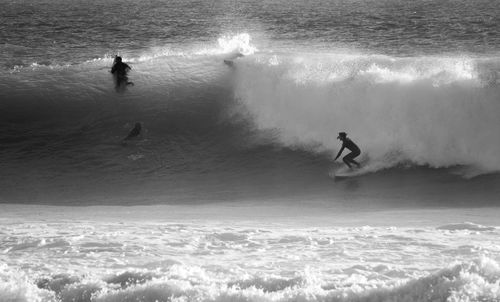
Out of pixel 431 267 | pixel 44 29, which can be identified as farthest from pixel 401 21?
pixel 431 267

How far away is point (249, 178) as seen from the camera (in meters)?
17.5

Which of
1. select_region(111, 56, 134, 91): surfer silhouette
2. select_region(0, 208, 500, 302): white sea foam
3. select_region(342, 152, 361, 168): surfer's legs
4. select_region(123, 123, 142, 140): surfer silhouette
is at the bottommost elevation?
select_region(0, 208, 500, 302): white sea foam

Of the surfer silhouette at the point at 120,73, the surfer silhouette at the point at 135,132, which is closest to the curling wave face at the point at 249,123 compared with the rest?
the surfer silhouette at the point at 135,132

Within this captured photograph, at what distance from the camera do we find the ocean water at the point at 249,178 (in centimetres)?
942

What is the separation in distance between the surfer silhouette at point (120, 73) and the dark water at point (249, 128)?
0.27 meters

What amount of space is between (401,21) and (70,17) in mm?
18585

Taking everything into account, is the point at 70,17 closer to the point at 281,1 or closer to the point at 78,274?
the point at 281,1

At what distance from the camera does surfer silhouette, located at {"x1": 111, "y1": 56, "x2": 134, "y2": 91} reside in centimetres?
2319

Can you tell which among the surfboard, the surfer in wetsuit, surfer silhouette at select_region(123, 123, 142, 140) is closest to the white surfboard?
the surfboard

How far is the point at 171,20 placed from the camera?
151ft

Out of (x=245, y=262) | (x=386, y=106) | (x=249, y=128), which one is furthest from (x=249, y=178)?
→ (x=245, y=262)

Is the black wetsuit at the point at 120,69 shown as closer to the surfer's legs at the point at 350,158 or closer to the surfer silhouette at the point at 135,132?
the surfer silhouette at the point at 135,132

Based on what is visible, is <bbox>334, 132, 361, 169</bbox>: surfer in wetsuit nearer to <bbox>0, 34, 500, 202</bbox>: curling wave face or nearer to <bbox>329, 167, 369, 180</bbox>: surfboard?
<bbox>329, 167, 369, 180</bbox>: surfboard

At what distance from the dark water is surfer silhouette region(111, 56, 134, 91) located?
27 cm
